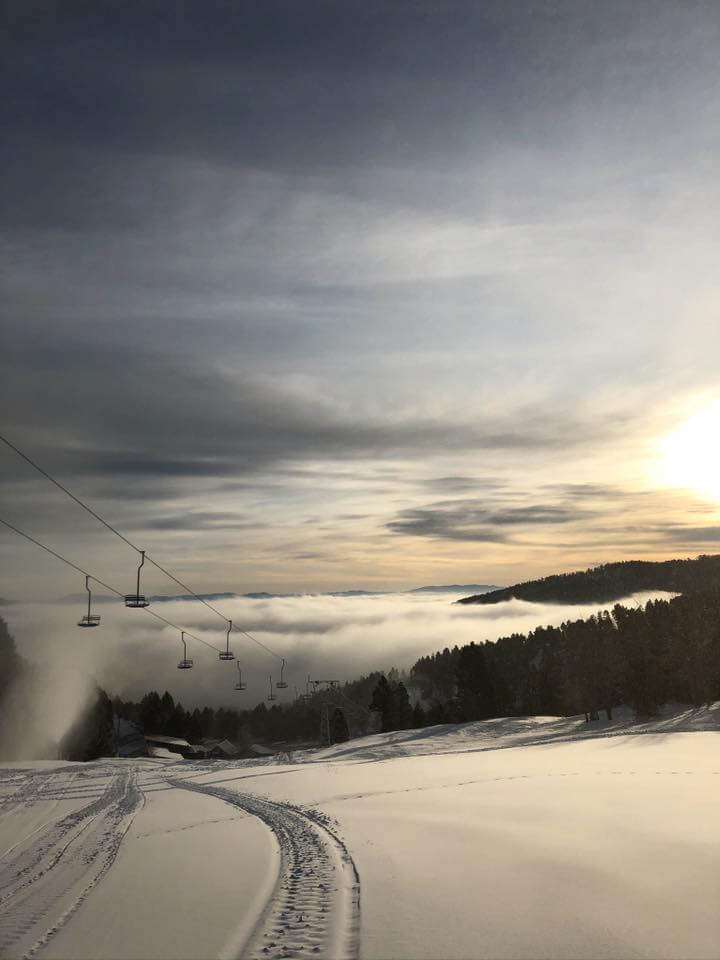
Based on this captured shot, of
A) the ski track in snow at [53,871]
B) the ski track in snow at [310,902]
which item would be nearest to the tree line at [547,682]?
the ski track in snow at [53,871]

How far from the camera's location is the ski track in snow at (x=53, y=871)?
32.8 ft

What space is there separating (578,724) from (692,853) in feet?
177

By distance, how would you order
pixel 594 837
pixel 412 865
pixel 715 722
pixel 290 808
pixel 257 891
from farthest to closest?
pixel 715 722
pixel 290 808
pixel 594 837
pixel 412 865
pixel 257 891

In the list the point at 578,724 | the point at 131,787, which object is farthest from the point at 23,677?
the point at 131,787

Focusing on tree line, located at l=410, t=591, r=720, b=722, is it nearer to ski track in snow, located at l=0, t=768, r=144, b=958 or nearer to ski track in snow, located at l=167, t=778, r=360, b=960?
ski track in snow, located at l=0, t=768, r=144, b=958

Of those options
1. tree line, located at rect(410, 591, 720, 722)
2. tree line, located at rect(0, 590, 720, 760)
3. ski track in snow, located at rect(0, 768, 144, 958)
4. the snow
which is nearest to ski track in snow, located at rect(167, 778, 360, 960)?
the snow

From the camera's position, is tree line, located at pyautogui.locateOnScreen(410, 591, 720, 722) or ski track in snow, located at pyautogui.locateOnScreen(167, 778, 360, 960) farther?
tree line, located at pyautogui.locateOnScreen(410, 591, 720, 722)

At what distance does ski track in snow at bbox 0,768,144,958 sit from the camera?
9984 millimetres

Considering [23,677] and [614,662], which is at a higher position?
[23,677]

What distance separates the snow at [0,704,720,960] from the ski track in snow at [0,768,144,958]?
49mm

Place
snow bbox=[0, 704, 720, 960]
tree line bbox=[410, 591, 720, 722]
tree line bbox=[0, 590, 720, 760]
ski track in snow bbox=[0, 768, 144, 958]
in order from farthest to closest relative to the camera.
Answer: tree line bbox=[0, 590, 720, 760] < tree line bbox=[410, 591, 720, 722] < ski track in snow bbox=[0, 768, 144, 958] < snow bbox=[0, 704, 720, 960]

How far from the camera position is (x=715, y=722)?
54.5 meters

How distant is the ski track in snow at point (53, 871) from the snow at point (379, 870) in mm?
49

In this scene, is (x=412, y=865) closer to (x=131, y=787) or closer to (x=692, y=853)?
(x=692, y=853)
